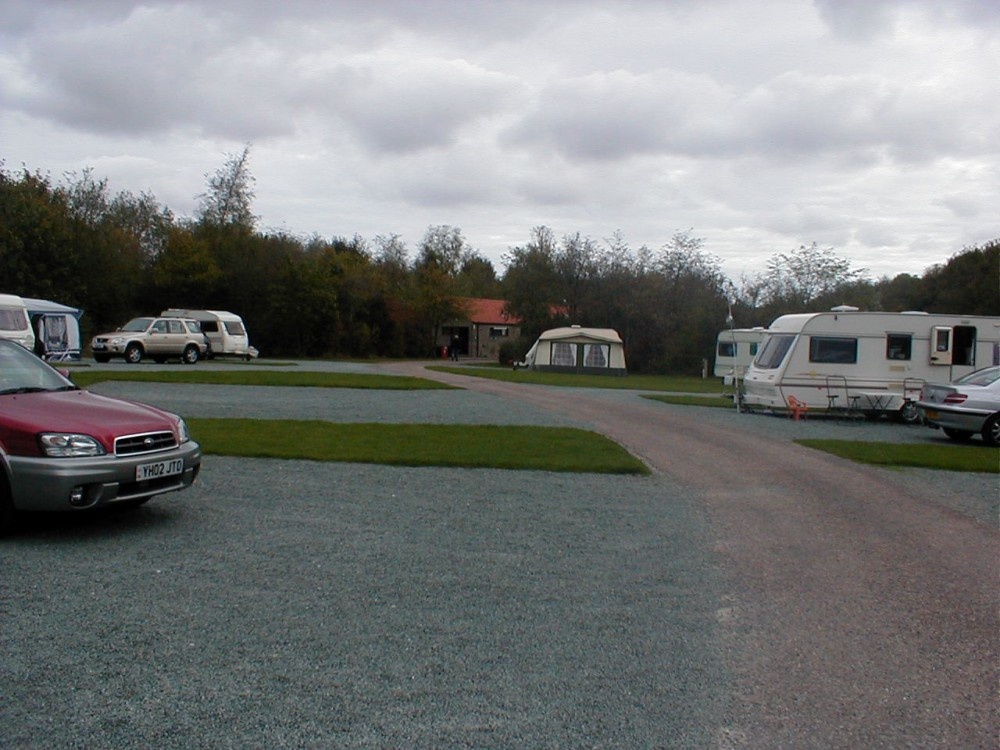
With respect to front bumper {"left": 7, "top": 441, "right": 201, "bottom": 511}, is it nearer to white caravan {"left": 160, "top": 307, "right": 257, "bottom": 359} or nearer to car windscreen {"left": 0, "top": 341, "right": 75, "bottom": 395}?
car windscreen {"left": 0, "top": 341, "right": 75, "bottom": 395}

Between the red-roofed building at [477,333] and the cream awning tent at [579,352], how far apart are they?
25574 millimetres

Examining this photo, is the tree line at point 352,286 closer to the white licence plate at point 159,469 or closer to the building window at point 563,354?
the building window at point 563,354

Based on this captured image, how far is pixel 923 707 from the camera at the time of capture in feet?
14.4

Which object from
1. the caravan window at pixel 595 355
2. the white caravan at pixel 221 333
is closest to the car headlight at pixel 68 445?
the white caravan at pixel 221 333

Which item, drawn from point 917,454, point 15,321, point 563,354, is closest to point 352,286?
point 563,354

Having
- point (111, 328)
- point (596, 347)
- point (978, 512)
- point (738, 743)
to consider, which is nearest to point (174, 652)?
point (738, 743)

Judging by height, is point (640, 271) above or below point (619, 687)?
above

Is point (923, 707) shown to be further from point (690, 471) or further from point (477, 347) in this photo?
point (477, 347)

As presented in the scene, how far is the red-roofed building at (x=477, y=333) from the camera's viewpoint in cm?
7444

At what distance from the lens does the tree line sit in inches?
1922

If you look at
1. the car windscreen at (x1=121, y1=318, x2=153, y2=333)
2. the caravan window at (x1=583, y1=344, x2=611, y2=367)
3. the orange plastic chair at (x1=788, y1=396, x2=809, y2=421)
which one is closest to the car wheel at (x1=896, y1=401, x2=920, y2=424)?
the orange plastic chair at (x1=788, y1=396, x2=809, y2=421)

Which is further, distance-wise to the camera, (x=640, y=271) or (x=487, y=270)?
(x=487, y=270)

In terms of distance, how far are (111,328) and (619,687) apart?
51.5 metres

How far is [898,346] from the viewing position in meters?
22.0
